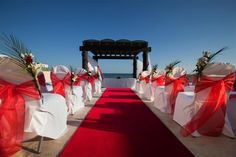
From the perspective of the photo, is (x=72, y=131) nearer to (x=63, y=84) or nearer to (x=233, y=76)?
(x=63, y=84)

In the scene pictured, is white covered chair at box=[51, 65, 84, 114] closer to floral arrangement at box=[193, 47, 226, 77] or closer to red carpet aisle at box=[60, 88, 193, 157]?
red carpet aisle at box=[60, 88, 193, 157]

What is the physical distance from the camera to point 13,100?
220cm

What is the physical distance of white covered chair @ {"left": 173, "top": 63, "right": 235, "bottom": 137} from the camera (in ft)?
9.32

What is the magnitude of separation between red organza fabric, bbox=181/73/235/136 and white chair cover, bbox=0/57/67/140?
1.85 metres

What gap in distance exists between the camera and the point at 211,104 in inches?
114

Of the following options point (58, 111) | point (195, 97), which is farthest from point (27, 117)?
point (195, 97)

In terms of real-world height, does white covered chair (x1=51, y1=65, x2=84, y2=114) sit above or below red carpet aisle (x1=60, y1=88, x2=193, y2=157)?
above

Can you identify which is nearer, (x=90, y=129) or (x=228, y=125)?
(x=228, y=125)

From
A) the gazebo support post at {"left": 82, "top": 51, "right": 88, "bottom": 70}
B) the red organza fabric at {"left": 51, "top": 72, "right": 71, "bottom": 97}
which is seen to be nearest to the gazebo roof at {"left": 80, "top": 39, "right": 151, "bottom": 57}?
the gazebo support post at {"left": 82, "top": 51, "right": 88, "bottom": 70}

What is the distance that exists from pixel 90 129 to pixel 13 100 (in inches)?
54.4

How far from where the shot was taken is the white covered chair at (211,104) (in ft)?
9.32

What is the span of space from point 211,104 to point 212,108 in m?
0.06

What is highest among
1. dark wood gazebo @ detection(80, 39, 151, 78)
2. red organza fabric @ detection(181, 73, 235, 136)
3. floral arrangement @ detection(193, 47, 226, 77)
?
dark wood gazebo @ detection(80, 39, 151, 78)

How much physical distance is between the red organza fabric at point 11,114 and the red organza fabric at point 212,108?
7.20ft
